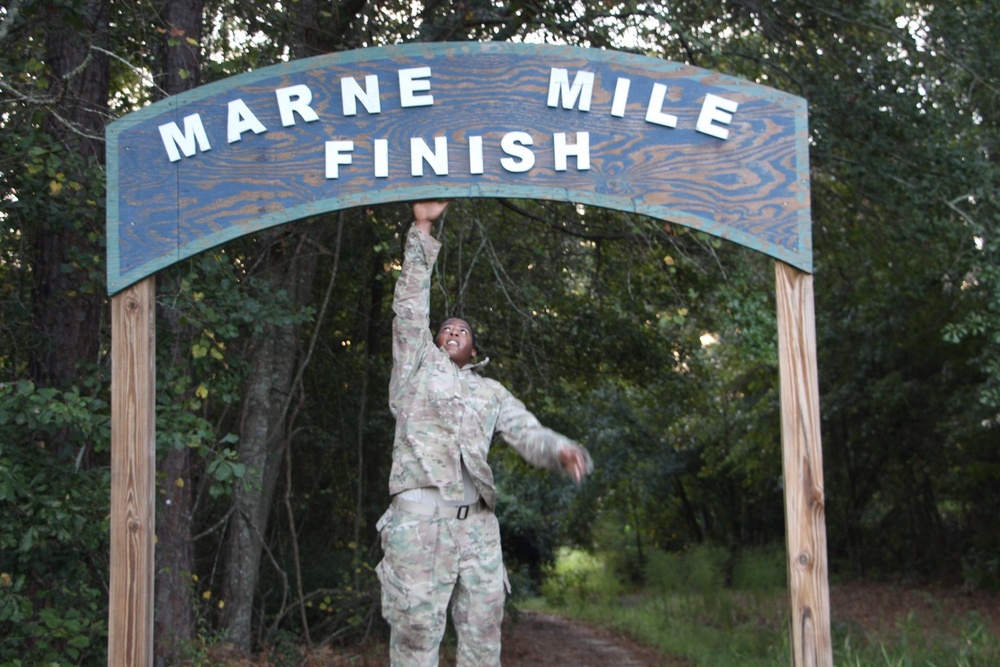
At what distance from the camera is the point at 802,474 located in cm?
457

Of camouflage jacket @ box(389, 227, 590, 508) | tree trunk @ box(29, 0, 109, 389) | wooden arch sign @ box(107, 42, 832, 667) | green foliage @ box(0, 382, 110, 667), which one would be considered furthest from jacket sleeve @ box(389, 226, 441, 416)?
tree trunk @ box(29, 0, 109, 389)

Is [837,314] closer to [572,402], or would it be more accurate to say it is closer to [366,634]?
[572,402]

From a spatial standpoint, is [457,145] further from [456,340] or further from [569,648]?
[569,648]

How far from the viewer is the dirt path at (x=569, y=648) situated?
11406 millimetres

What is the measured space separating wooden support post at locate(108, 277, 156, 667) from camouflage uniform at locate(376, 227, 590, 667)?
3.21ft

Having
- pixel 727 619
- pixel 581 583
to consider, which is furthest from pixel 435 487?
pixel 581 583

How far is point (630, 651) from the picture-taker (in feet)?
40.9

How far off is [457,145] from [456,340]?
951 mm

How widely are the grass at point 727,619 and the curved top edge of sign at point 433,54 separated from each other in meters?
3.56

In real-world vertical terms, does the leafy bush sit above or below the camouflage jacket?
below

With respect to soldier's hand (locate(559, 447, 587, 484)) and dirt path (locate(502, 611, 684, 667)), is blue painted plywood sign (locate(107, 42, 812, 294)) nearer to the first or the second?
soldier's hand (locate(559, 447, 587, 484))

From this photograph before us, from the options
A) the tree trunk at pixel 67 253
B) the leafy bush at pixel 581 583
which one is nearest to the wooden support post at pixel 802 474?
the tree trunk at pixel 67 253

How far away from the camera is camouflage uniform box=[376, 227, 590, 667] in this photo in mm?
4961

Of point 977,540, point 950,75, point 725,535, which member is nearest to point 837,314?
point 977,540
